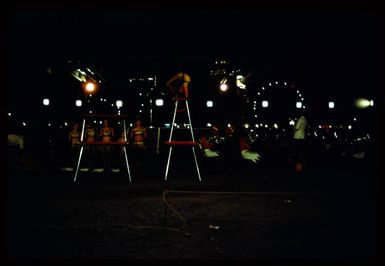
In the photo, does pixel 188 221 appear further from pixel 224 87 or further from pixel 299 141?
pixel 224 87

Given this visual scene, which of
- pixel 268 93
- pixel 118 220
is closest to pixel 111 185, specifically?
pixel 118 220

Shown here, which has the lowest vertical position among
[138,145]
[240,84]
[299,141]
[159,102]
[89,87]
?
[138,145]

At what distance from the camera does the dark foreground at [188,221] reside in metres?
5.07

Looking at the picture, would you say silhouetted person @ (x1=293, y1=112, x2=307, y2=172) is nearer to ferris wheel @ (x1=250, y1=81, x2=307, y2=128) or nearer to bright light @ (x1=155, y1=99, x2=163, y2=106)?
bright light @ (x1=155, y1=99, x2=163, y2=106)

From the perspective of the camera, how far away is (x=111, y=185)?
10.6 meters

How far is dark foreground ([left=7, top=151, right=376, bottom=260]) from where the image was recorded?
5.07 m

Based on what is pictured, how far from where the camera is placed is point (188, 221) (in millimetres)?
6516

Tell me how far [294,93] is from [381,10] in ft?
134

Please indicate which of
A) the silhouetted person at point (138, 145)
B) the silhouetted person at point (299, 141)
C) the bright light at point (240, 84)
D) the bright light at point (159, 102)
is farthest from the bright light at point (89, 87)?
the bright light at point (159, 102)

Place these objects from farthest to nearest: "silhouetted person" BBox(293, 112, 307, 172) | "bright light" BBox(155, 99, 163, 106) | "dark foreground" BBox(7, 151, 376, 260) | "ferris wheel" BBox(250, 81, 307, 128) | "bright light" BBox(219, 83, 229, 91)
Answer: "ferris wheel" BBox(250, 81, 307, 128)
"bright light" BBox(155, 99, 163, 106)
"bright light" BBox(219, 83, 229, 91)
"silhouetted person" BBox(293, 112, 307, 172)
"dark foreground" BBox(7, 151, 376, 260)

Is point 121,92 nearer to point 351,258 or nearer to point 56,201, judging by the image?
point 56,201

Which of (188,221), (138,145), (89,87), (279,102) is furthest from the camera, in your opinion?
(279,102)

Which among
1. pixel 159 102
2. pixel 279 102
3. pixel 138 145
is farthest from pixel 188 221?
pixel 279 102

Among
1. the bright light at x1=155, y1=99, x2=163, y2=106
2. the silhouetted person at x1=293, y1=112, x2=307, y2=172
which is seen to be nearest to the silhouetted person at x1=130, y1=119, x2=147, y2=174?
the silhouetted person at x1=293, y1=112, x2=307, y2=172
